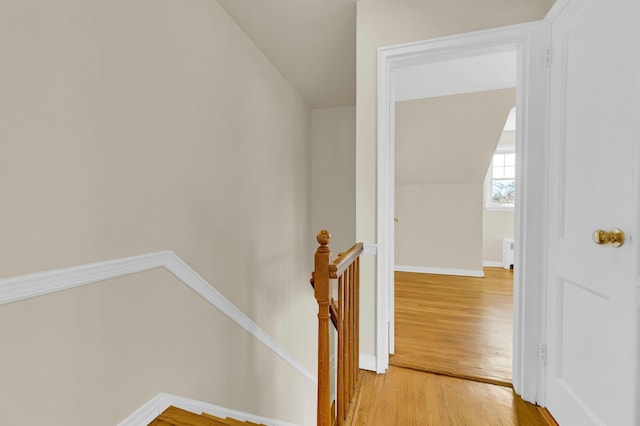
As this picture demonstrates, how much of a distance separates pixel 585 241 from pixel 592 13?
949 mm

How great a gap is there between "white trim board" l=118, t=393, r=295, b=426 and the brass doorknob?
201cm

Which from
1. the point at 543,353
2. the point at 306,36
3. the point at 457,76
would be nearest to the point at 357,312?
the point at 543,353

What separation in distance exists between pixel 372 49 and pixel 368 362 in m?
1.99

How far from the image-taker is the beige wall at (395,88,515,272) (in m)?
3.28

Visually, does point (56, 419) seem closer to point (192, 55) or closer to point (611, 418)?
point (192, 55)

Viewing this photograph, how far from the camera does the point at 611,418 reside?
40.9 inches

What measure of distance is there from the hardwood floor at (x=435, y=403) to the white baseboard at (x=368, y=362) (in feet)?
0.12

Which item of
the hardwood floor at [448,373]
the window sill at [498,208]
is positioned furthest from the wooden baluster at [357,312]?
the window sill at [498,208]

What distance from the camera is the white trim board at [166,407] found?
1.27 m

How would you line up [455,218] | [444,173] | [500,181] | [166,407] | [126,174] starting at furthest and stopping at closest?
[500,181] < [455,218] < [444,173] < [166,407] < [126,174]

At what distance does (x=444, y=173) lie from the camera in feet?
13.4

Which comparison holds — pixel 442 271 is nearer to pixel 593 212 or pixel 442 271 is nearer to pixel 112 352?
pixel 593 212

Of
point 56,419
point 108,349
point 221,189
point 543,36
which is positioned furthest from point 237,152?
point 543,36

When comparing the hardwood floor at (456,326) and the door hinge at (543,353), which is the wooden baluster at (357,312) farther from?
the door hinge at (543,353)
